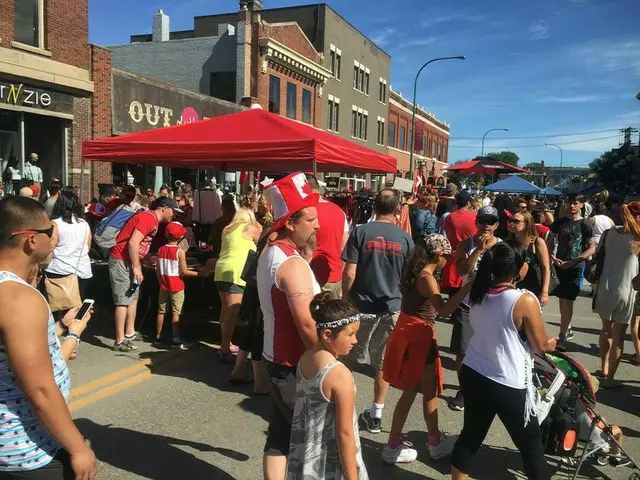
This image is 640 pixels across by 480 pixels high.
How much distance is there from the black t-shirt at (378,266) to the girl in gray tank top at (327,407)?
1.75 m

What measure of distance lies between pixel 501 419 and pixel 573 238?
15.0ft

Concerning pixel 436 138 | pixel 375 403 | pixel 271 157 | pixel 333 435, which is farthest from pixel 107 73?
pixel 436 138

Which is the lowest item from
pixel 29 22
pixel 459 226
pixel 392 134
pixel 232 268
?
pixel 232 268

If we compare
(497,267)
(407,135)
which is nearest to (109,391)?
(497,267)

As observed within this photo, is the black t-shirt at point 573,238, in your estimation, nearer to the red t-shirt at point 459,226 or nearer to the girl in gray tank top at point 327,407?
the red t-shirt at point 459,226

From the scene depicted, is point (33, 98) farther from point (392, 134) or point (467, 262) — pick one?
point (392, 134)

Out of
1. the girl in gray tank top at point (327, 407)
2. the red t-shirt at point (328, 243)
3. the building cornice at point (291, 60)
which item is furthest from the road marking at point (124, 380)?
the building cornice at point (291, 60)

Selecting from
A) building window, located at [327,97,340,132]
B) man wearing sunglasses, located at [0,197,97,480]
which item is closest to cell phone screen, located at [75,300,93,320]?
man wearing sunglasses, located at [0,197,97,480]

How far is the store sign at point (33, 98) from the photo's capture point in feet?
40.3

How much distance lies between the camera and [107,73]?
14.8m

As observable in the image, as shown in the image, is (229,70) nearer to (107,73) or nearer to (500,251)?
(107,73)

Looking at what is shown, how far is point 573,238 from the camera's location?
6.64m

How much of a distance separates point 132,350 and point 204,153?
106 inches

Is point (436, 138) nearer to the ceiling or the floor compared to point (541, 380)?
nearer to the ceiling
